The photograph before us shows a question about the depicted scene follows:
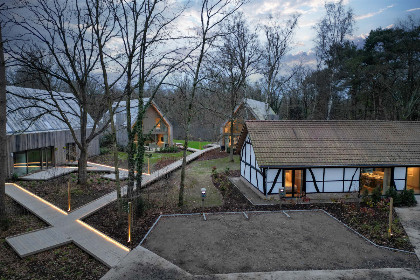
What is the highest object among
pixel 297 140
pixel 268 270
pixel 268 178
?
pixel 297 140

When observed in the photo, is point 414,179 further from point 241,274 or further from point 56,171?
point 56,171

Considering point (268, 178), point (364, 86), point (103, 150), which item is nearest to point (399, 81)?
point (364, 86)

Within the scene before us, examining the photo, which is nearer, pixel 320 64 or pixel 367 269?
pixel 367 269

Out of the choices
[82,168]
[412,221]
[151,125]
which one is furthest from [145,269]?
[151,125]

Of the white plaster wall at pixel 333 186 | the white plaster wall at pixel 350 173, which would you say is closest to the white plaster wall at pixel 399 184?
the white plaster wall at pixel 350 173

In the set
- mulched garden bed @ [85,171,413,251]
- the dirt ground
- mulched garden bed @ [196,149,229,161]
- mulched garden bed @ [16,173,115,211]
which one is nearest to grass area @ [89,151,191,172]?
mulched garden bed @ [196,149,229,161]

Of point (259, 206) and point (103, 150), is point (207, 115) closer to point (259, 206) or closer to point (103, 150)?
point (103, 150)

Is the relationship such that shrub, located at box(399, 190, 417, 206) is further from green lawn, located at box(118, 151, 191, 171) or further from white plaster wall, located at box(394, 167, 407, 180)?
green lawn, located at box(118, 151, 191, 171)

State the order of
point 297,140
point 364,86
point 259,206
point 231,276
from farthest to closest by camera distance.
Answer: point 364,86 < point 297,140 < point 259,206 < point 231,276
